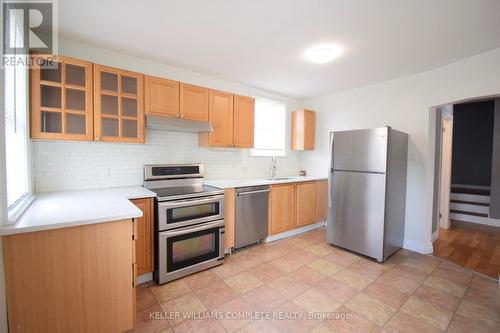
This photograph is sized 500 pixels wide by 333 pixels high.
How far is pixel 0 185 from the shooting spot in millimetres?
1241

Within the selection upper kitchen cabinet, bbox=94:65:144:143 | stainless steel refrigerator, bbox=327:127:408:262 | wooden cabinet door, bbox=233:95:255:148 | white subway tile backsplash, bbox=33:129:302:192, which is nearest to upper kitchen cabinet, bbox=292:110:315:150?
stainless steel refrigerator, bbox=327:127:408:262

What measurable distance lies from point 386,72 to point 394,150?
1.19 m

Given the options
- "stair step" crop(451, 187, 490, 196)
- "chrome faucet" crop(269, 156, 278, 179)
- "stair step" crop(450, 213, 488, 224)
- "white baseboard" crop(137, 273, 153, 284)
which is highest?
"chrome faucet" crop(269, 156, 278, 179)

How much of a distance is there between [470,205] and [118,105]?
694cm

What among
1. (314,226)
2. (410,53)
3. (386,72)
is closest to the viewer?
(410,53)

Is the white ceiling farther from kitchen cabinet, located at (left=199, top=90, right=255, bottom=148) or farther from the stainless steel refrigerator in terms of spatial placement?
the stainless steel refrigerator

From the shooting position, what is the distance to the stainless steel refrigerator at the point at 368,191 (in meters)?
2.82

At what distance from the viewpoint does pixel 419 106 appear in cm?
320

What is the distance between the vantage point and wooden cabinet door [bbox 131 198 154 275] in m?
2.26

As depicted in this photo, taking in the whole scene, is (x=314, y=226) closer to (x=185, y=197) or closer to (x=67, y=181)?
(x=185, y=197)

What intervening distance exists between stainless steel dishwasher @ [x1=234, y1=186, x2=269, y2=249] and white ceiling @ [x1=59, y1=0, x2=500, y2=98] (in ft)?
5.88

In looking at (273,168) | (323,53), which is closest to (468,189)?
(273,168)

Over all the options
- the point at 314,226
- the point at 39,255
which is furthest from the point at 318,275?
the point at 39,255

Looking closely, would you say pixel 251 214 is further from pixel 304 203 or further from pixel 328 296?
pixel 328 296
